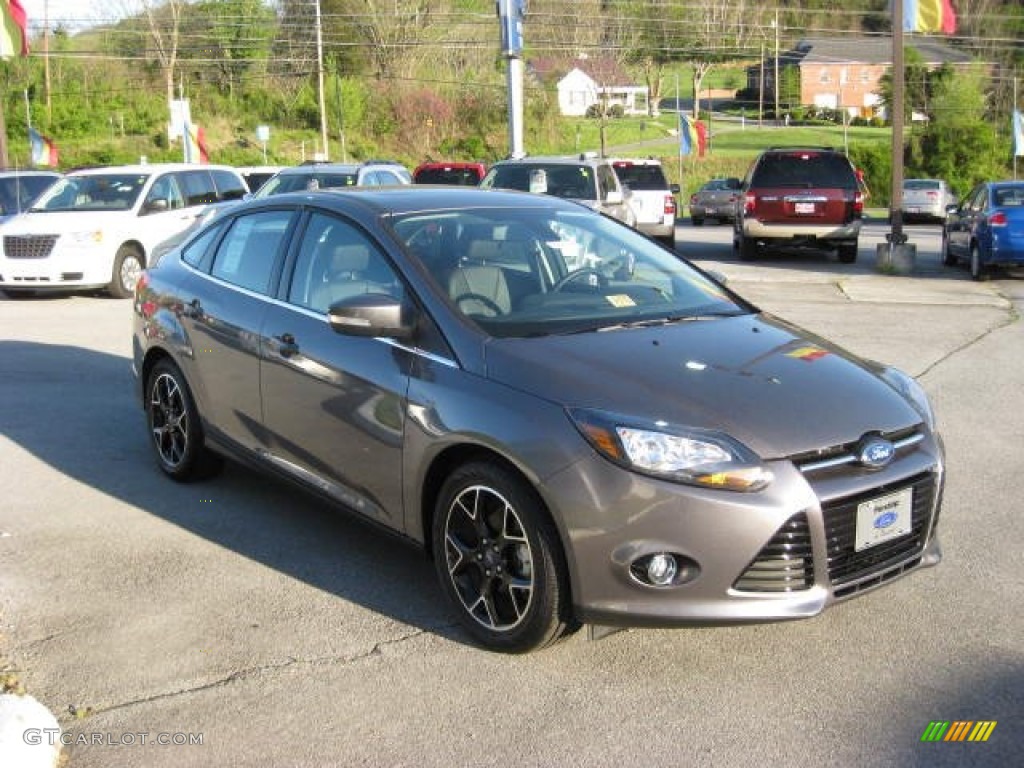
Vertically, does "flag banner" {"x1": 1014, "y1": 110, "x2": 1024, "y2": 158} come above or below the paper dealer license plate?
above

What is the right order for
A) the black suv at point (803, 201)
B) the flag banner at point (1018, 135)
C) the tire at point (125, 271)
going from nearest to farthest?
the tire at point (125, 271) < the black suv at point (803, 201) < the flag banner at point (1018, 135)

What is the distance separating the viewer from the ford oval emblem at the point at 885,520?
379 cm

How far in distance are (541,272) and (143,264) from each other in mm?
11218

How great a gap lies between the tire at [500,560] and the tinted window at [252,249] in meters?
1.76

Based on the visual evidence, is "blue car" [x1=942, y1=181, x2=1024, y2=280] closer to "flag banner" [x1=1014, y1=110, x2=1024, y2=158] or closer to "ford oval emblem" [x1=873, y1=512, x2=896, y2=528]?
"ford oval emblem" [x1=873, y1=512, x2=896, y2=528]

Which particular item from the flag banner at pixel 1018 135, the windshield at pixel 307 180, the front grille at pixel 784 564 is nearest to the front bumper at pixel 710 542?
the front grille at pixel 784 564

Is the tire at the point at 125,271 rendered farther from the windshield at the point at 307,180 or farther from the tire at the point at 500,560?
the tire at the point at 500,560

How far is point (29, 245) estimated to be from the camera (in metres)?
14.1

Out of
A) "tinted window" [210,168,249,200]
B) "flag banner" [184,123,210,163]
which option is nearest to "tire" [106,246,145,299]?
"tinted window" [210,168,249,200]

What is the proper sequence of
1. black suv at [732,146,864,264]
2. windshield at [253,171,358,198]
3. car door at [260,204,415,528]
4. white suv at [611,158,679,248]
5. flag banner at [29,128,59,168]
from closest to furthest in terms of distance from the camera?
1. car door at [260,204,415,528]
2. windshield at [253,171,358,198]
3. black suv at [732,146,864,264]
4. white suv at [611,158,679,248]
5. flag banner at [29,128,59,168]

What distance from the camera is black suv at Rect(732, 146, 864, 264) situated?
18453 mm

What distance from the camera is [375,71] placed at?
63.3 metres

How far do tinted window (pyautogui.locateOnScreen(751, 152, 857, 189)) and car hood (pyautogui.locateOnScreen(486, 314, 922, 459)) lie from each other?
15.0 m

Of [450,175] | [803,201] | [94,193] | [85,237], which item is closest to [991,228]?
[803,201]
